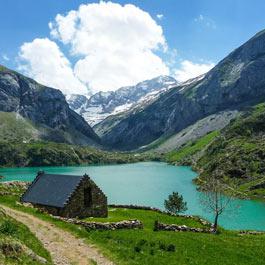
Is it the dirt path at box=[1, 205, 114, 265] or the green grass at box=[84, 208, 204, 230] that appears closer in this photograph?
the dirt path at box=[1, 205, 114, 265]

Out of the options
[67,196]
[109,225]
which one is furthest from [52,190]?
[109,225]

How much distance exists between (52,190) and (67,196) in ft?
13.5

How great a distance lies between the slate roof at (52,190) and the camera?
54188mm

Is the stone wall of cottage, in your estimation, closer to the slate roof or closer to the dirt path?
the slate roof

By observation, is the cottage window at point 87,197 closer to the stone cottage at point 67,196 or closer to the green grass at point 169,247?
the stone cottage at point 67,196

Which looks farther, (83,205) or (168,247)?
(83,205)

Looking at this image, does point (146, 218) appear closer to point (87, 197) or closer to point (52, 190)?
point (87, 197)

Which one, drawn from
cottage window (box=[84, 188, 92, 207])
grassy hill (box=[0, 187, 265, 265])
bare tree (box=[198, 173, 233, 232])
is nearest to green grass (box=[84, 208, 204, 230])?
cottage window (box=[84, 188, 92, 207])

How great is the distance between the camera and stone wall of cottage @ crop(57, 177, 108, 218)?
53.4m

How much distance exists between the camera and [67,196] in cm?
5375

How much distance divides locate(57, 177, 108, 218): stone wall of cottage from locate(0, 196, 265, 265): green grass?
8693mm

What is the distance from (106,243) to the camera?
33812mm

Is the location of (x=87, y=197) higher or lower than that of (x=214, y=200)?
lower

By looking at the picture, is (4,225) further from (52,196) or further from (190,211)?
(190,211)
